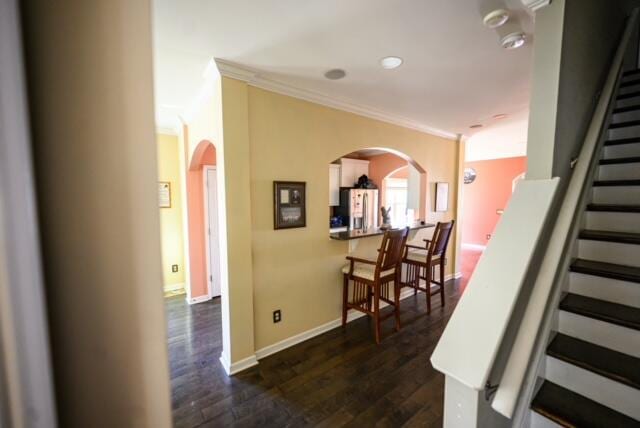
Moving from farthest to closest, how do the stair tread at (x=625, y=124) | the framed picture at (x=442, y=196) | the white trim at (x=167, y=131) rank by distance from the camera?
1. the framed picture at (x=442, y=196)
2. the white trim at (x=167, y=131)
3. the stair tread at (x=625, y=124)

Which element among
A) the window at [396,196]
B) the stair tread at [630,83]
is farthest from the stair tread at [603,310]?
the window at [396,196]

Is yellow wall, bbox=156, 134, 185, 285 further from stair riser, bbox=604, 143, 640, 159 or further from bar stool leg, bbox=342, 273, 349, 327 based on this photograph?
stair riser, bbox=604, 143, 640, 159

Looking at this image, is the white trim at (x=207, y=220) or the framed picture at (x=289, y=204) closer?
the framed picture at (x=289, y=204)

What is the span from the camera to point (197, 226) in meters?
3.76

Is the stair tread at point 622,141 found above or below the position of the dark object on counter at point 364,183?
above

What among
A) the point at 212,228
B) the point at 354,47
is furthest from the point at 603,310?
Result: the point at 212,228

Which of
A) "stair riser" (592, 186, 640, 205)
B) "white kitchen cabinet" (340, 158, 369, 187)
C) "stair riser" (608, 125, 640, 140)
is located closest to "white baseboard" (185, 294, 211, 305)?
"white kitchen cabinet" (340, 158, 369, 187)

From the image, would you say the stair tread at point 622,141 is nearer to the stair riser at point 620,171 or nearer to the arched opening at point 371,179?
the stair riser at point 620,171

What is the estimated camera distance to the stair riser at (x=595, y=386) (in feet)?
3.70

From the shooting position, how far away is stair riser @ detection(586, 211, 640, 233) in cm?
168

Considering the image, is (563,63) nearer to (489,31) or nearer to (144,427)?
(489,31)

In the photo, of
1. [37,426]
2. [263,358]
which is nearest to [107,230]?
[37,426]

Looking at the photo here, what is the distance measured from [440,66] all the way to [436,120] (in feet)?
5.29

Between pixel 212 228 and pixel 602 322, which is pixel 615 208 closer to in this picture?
pixel 602 322
